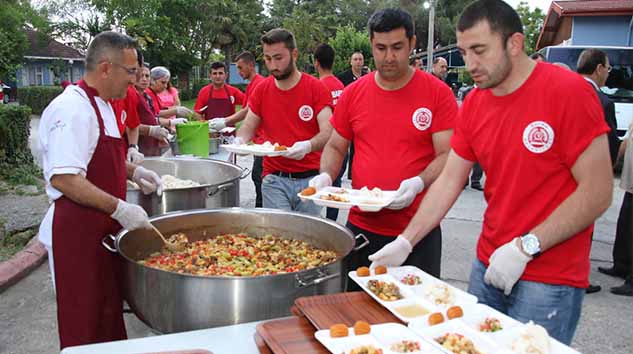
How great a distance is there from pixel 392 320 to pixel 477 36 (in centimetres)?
95

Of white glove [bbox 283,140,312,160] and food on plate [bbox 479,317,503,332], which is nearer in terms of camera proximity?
food on plate [bbox 479,317,503,332]

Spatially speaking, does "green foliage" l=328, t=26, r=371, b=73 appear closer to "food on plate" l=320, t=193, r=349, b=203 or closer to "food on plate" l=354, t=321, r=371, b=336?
"food on plate" l=320, t=193, r=349, b=203

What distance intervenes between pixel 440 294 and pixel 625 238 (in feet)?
11.7

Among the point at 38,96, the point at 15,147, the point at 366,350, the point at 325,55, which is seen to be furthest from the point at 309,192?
the point at 38,96

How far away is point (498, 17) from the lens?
1715 millimetres

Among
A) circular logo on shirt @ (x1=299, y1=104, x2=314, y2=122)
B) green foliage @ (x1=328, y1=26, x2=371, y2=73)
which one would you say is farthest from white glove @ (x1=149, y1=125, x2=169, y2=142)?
green foliage @ (x1=328, y1=26, x2=371, y2=73)

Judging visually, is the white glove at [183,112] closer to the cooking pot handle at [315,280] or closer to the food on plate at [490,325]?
the cooking pot handle at [315,280]

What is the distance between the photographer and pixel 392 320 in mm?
1546

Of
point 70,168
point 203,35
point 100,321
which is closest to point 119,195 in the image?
point 70,168

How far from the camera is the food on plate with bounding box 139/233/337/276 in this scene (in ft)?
7.13

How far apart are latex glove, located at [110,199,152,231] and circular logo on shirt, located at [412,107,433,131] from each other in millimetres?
1280

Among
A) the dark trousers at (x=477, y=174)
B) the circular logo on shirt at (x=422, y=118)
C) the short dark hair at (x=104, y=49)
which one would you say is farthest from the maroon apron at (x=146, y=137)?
the dark trousers at (x=477, y=174)

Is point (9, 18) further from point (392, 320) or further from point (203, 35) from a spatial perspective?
point (203, 35)

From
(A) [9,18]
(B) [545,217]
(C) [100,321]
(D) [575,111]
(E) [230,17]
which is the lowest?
(C) [100,321]
